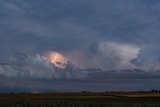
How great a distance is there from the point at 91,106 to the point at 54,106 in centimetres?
575

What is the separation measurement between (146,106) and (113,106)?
5.05 meters

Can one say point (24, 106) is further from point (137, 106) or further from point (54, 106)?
point (137, 106)

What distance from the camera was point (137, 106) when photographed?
62.6 m

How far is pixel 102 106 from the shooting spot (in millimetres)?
61281

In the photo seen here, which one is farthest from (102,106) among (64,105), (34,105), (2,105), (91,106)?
(2,105)

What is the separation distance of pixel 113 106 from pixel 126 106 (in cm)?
329

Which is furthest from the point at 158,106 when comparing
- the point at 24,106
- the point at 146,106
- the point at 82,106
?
the point at 24,106

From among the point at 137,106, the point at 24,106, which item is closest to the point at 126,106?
the point at 137,106

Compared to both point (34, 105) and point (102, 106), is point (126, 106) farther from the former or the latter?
point (34, 105)

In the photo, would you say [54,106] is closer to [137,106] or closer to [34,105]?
[34,105]

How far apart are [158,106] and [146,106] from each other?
5.71ft

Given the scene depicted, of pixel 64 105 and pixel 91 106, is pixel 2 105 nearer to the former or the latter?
pixel 64 105

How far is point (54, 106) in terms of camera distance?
195 ft

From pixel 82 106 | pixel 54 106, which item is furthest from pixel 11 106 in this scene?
pixel 82 106
